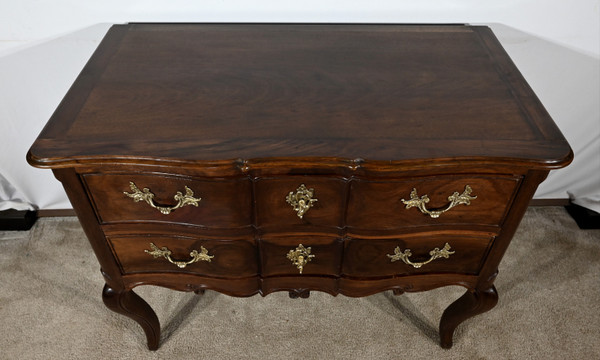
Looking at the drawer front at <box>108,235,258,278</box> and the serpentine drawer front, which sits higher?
the serpentine drawer front

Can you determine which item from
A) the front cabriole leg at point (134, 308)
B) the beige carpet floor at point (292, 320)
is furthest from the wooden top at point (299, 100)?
the beige carpet floor at point (292, 320)

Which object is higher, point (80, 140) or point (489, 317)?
point (80, 140)

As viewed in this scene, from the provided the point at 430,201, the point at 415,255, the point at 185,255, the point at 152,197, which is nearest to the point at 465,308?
the point at 415,255

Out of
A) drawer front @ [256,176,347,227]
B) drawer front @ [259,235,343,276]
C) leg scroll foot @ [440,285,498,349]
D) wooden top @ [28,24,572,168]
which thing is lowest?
leg scroll foot @ [440,285,498,349]

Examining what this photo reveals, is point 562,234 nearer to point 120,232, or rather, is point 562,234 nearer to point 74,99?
point 120,232

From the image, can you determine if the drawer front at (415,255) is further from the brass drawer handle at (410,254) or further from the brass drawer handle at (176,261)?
the brass drawer handle at (176,261)

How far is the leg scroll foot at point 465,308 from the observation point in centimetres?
105

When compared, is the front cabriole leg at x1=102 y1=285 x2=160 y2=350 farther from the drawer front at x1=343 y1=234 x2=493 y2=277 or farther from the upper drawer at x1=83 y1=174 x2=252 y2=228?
the drawer front at x1=343 y1=234 x2=493 y2=277

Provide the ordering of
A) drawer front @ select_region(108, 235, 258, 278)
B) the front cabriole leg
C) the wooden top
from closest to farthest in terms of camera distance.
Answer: the wooden top, drawer front @ select_region(108, 235, 258, 278), the front cabriole leg

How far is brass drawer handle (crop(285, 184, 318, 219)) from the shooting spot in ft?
2.64

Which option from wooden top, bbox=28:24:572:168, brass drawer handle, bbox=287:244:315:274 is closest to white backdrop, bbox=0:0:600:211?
wooden top, bbox=28:24:572:168

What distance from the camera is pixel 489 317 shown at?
54.8 inches

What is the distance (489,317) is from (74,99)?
4.18ft

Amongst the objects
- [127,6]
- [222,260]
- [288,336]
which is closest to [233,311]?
[288,336]
